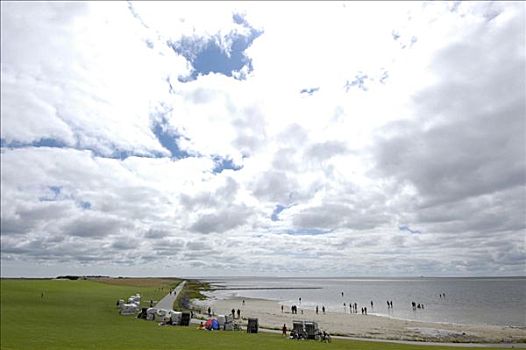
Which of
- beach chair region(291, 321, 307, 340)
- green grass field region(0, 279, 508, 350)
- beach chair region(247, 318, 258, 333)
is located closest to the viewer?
green grass field region(0, 279, 508, 350)

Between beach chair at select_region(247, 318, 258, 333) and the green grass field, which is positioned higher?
the green grass field

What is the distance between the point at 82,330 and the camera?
3881 cm

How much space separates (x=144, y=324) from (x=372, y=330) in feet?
88.3

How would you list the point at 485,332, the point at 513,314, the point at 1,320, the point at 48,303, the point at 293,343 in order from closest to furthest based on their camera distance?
the point at 293,343 < the point at 1,320 < the point at 485,332 < the point at 48,303 < the point at 513,314

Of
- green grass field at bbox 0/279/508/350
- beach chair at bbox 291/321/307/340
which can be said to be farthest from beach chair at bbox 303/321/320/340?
green grass field at bbox 0/279/508/350

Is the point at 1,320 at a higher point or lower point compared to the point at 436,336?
higher

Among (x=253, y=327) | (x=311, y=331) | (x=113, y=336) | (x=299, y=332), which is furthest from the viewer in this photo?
(x=253, y=327)

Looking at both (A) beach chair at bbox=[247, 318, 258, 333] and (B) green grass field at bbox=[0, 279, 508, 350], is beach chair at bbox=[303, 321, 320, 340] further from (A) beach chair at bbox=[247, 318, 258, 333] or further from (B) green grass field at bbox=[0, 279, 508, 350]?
(A) beach chair at bbox=[247, 318, 258, 333]

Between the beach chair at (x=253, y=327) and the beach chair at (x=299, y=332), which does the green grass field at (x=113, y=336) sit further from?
the beach chair at (x=299, y=332)

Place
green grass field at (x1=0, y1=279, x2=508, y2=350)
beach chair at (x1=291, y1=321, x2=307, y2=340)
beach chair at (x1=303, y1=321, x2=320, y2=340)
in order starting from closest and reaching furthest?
1. green grass field at (x1=0, y1=279, x2=508, y2=350)
2. beach chair at (x1=303, y1=321, x2=320, y2=340)
3. beach chair at (x1=291, y1=321, x2=307, y2=340)

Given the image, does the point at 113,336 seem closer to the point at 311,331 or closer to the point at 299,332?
the point at 299,332

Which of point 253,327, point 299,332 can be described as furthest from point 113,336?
point 299,332

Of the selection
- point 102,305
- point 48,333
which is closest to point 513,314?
point 102,305

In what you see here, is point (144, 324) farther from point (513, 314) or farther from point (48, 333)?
point (513, 314)
